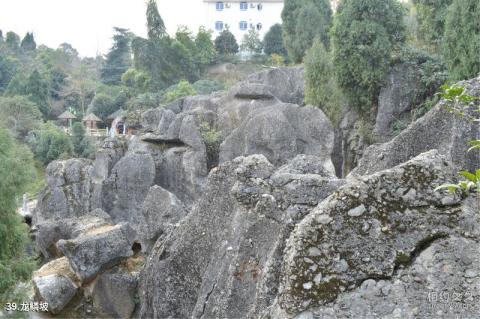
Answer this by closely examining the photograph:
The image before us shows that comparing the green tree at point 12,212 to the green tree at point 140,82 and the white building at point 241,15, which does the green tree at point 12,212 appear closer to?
the green tree at point 140,82

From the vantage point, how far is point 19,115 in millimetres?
38125

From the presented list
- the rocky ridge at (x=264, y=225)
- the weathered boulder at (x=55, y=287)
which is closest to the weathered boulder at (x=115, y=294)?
the rocky ridge at (x=264, y=225)

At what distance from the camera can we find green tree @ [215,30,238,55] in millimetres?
51812

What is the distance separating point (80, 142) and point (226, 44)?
23.0m

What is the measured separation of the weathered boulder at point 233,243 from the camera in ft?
17.9

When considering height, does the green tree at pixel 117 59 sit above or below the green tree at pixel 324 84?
above

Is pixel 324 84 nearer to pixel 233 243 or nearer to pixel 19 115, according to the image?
pixel 233 243

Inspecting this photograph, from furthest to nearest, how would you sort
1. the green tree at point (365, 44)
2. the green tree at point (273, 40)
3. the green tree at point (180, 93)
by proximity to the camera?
the green tree at point (273, 40)
the green tree at point (180, 93)
the green tree at point (365, 44)

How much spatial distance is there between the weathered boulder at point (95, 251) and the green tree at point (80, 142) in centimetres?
2149

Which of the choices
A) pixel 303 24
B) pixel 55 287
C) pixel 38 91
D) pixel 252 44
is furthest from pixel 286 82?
pixel 38 91

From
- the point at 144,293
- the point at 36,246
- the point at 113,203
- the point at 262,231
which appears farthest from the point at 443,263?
the point at 113,203

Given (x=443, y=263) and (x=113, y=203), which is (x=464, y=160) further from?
(x=113, y=203)

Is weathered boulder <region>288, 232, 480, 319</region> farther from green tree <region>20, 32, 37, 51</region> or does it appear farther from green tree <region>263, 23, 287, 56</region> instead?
green tree <region>20, 32, 37, 51</region>

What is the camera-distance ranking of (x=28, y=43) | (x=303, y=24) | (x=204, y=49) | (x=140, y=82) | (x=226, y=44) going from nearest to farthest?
(x=303, y=24) → (x=140, y=82) → (x=204, y=49) → (x=226, y=44) → (x=28, y=43)
